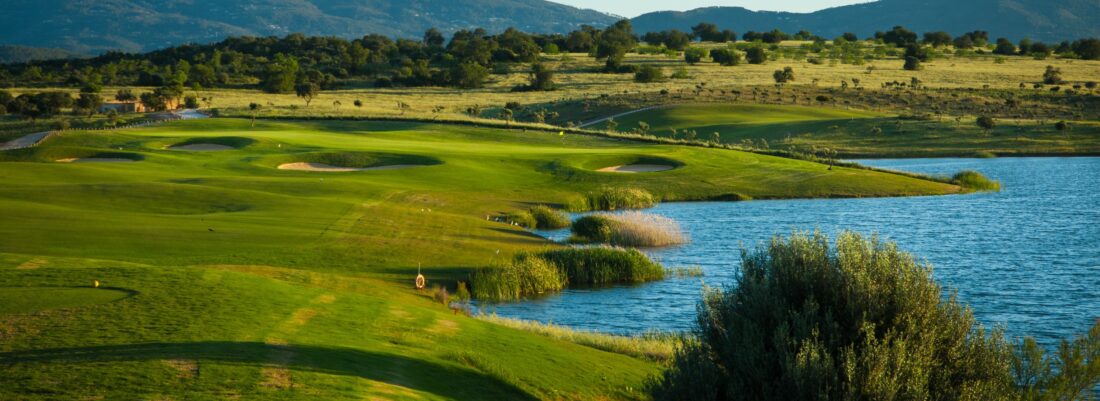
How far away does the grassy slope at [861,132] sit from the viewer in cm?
8488

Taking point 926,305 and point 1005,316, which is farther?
point 1005,316

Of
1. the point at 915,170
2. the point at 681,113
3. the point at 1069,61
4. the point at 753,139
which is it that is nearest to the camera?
the point at 915,170

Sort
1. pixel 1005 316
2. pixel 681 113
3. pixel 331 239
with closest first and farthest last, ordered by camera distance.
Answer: pixel 1005 316 → pixel 331 239 → pixel 681 113

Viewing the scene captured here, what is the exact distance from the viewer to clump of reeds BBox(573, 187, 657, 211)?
53406 millimetres

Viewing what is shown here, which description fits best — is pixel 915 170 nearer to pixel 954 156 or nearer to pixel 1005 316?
pixel 954 156

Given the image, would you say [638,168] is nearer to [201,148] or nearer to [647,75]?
[201,148]

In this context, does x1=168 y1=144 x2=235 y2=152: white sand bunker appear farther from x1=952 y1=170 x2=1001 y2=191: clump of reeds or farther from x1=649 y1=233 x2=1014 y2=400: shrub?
x1=649 y1=233 x2=1014 y2=400: shrub

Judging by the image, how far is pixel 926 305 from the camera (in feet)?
48.5

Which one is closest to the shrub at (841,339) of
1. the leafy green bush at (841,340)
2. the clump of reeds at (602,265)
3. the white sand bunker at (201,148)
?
the leafy green bush at (841,340)

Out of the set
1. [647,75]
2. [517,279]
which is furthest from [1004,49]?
[517,279]

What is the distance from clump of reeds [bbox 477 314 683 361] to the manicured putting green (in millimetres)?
7953

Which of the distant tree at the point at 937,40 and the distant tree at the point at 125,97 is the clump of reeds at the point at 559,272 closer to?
the distant tree at the point at 125,97

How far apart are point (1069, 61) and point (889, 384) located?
496ft

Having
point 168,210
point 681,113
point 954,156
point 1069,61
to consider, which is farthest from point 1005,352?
point 1069,61
